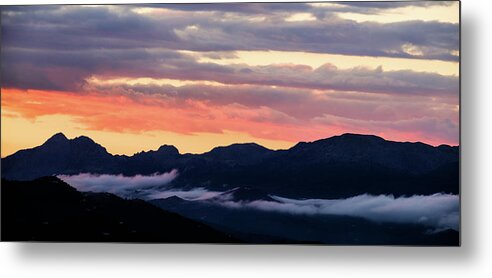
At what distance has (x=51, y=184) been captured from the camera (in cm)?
684

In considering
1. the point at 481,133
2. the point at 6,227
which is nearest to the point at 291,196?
the point at 481,133

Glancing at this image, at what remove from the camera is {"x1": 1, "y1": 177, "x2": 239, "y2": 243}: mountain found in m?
6.76

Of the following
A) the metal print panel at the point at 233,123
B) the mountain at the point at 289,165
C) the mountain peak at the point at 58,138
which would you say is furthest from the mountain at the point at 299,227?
the mountain peak at the point at 58,138

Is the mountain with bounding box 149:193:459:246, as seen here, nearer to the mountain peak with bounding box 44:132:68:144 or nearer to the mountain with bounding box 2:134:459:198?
the mountain with bounding box 2:134:459:198

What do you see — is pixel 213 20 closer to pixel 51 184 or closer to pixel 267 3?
pixel 267 3

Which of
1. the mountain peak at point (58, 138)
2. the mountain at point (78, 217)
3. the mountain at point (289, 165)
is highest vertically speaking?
the mountain peak at point (58, 138)

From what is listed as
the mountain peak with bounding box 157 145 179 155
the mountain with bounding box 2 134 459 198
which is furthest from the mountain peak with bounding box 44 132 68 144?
the mountain peak with bounding box 157 145 179 155

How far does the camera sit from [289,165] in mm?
6730

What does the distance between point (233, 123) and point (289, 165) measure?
361 mm

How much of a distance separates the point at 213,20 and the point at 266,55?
323 millimetres

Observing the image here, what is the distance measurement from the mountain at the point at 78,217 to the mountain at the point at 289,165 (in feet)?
0.32

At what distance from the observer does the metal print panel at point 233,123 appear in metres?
6.65

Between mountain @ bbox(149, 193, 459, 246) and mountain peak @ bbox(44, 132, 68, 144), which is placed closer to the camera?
mountain @ bbox(149, 193, 459, 246)

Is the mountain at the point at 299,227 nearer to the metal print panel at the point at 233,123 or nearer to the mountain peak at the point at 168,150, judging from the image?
the metal print panel at the point at 233,123
